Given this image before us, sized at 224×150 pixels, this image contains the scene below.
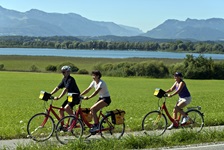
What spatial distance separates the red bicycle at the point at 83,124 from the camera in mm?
10273

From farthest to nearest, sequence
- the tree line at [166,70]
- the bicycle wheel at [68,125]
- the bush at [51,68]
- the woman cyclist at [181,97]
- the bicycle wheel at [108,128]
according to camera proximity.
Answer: the bush at [51,68] → the tree line at [166,70] → the woman cyclist at [181,97] → the bicycle wheel at [108,128] → the bicycle wheel at [68,125]

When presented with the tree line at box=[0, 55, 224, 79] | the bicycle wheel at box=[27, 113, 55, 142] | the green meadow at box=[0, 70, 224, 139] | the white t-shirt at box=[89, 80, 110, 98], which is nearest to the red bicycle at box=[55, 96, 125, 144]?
the bicycle wheel at box=[27, 113, 55, 142]

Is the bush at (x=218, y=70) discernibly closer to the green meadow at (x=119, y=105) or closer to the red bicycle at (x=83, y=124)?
the green meadow at (x=119, y=105)

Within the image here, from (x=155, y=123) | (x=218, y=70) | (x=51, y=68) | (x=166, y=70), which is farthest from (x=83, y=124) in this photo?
(x=51, y=68)

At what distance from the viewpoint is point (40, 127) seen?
405 inches

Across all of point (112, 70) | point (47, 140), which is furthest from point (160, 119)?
point (112, 70)

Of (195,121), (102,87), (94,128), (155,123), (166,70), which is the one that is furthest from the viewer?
(166,70)

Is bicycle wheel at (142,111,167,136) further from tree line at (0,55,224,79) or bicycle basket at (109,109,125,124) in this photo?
tree line at (0,55,224,79)

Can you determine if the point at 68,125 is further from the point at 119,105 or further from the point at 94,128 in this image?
the point at 119,105

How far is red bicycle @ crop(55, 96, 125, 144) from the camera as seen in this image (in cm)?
→ 1027

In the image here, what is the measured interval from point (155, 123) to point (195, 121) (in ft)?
4.88

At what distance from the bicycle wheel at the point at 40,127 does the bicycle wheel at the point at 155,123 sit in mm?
2824

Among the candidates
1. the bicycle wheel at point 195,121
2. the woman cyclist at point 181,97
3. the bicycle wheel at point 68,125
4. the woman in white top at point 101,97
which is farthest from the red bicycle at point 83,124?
the bicycle wheel at point 195,121

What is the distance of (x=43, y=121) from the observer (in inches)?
408
